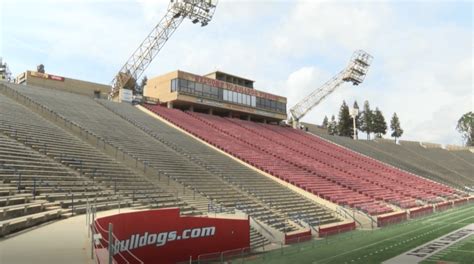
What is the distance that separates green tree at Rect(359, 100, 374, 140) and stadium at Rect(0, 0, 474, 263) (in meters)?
46.0

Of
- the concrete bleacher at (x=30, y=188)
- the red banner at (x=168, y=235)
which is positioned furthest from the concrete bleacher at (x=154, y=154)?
the concrete bleacher at (x=30, y=188)

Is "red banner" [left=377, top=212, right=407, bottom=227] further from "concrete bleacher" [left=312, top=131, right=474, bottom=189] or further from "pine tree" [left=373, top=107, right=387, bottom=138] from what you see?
"pine tree" [left=373, top=107, right=387, bottom=138]

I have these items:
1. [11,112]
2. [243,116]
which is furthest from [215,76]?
[11,112]

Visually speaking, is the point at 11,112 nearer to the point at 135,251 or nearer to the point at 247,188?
the point at 247,188

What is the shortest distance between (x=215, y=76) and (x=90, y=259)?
48572mm

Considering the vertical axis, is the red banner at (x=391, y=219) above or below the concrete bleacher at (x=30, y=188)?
below

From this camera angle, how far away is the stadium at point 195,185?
1352 cm

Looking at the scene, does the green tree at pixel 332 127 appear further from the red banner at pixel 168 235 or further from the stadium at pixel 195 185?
the red banner at pixel 168 235

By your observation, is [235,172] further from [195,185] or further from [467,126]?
[467,126]

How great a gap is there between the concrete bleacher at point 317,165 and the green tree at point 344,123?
147 feet

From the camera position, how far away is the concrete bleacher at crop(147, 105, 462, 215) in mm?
34844

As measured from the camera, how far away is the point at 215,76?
→ 185 feet

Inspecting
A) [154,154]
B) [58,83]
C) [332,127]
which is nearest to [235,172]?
[154,154]

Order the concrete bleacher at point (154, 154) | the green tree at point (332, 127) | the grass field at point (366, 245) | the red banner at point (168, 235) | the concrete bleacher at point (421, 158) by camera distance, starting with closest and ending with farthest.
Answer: the red banner at point (168, 235) → the grass field at point (366, 245) → the concrete bleacher at point (154, 154) → the concrete bleacher at point (421, 158) → the green tree at point (332, 127)
